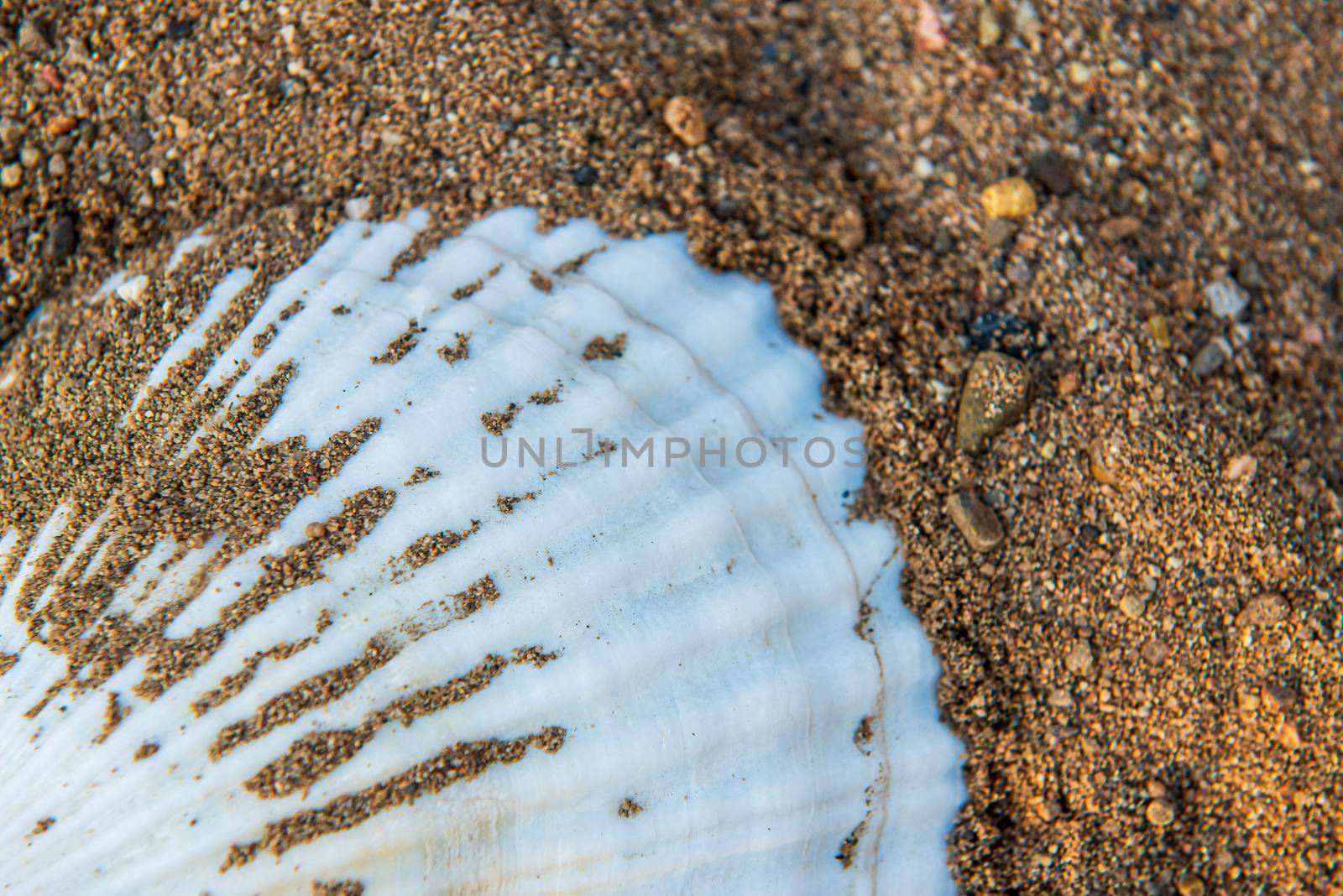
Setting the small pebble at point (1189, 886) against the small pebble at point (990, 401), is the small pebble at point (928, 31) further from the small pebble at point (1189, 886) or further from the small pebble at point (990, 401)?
the small pebble at point (1189, 886)

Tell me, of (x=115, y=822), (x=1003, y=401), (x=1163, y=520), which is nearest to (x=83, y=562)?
(x=115, y=822)

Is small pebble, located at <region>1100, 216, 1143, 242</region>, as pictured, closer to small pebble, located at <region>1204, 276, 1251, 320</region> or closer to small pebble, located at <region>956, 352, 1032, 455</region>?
small pebble, located at <region>1204, 276, 1251, 320</region>

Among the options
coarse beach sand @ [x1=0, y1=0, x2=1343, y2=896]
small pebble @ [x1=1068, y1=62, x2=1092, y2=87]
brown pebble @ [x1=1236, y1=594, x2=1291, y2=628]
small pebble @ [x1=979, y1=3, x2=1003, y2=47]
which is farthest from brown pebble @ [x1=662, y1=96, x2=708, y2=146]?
brown pebble @ [x1=1236, y1=594, x2=1291, y2=628]

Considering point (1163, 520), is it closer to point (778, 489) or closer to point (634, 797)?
point (778, 489)

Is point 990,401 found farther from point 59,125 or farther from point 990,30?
point 59,125

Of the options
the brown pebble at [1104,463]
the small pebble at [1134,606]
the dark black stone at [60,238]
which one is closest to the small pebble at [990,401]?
the brown pebble at [1104,463]
